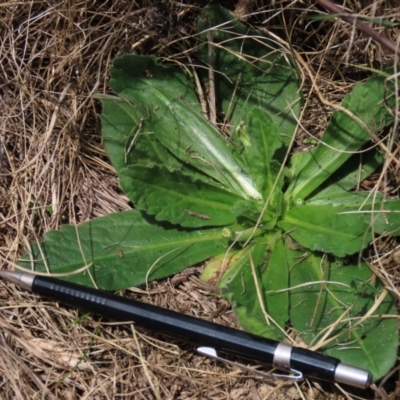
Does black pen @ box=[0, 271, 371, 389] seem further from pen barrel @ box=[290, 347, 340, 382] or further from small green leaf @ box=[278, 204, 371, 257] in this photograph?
small green leaf @ box=[278, 204, 371, 257]

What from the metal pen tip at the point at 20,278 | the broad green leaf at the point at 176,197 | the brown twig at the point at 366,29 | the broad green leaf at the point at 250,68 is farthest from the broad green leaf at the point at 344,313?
Result: the metal pen tip at the point at 20,278

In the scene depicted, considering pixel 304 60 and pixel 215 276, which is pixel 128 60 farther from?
pixel 215 276

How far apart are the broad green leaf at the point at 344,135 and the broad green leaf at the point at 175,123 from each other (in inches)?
5.2

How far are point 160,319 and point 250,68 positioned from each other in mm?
688

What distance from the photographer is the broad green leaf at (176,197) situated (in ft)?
5.43

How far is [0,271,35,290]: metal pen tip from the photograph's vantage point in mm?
1678

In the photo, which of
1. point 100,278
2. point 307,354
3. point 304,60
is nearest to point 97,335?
point 100,278

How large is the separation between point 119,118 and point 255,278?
54 centimetres

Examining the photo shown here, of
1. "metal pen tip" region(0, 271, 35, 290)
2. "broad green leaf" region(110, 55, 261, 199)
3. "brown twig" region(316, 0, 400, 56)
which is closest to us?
"brown twig" region(316, 0, 400, 56)

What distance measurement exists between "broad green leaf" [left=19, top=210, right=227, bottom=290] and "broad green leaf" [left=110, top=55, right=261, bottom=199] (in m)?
0.15

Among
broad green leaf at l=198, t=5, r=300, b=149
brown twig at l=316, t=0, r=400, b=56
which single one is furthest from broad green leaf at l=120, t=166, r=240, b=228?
brown twig at l=316, t=0, r=400, b=56

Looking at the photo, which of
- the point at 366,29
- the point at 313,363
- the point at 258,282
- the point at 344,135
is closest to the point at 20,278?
the point at 258,282

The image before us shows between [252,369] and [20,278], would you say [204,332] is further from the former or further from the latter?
[20,278]

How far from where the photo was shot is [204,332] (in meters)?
1.58
